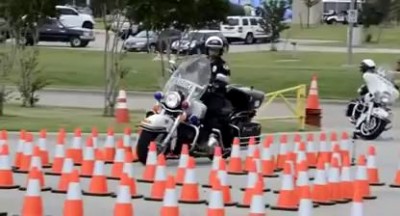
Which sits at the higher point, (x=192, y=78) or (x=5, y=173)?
(x=192, y=78)

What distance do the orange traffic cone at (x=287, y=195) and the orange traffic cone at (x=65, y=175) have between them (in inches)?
86.0

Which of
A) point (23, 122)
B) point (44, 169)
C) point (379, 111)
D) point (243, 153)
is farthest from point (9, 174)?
point (379, 111)

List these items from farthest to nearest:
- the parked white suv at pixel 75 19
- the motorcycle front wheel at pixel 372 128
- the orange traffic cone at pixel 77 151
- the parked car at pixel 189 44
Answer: the parked white suv at pixel 75 19
the parked car at pixel 189 44
the motorcycle front wheel at pixel 372 128
the orange traffic cone at pixel 77 151

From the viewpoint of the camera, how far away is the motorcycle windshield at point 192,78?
16.0 metres

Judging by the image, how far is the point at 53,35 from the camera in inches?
2314

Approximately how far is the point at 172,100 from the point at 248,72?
22.1 m

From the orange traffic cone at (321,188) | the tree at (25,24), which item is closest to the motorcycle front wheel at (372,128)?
the tree at (25,24)

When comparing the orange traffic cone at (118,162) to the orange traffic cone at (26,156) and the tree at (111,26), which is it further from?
the tree at (111,26)

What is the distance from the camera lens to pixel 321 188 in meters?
12.1

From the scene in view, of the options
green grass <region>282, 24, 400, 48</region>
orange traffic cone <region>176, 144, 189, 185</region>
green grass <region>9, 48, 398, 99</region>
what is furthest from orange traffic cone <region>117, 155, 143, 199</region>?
green grass <region>282, 24, 400, 48</region>

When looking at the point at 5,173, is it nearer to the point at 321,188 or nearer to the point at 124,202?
the point at 124,202

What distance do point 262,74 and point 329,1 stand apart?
73888mm

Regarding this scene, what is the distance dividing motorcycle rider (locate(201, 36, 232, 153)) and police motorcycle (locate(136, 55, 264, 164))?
8 centimetres

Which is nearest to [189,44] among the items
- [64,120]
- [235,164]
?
[64,120]
